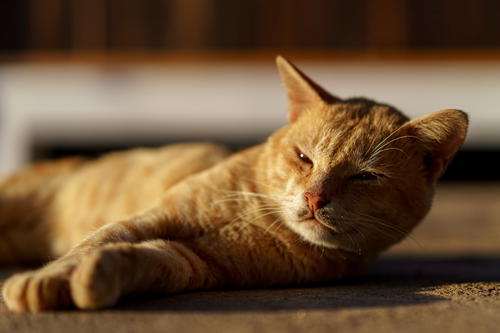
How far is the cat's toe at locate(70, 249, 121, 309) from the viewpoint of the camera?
1606 mm

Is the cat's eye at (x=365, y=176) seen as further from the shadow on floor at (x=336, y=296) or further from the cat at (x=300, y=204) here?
the shadow on floor at (x=336, y=296)

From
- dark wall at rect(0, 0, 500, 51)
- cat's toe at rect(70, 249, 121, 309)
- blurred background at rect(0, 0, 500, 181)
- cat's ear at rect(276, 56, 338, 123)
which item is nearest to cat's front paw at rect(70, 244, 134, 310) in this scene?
cat's toe at rect(70, 249, 121, 309)

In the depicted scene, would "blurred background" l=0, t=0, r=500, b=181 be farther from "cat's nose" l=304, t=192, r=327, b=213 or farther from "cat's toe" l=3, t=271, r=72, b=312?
"cat's toe" l=3, t=271, r=72, b=312

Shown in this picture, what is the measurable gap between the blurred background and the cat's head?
3.47m

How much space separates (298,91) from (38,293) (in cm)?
141

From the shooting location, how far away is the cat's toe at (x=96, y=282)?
161cm

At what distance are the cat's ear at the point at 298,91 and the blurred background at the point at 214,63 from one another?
330cm

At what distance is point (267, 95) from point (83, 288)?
4.57 meters

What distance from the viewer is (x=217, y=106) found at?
6.09 meters

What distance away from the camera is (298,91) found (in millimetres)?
2623

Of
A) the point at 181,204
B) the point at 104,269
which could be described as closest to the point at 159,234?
the point at 181,204

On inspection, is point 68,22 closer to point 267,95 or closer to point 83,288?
point 267,95

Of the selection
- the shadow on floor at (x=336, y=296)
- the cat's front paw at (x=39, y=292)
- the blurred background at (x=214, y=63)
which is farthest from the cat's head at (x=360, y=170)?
the blurred background at (x=214, y=63)

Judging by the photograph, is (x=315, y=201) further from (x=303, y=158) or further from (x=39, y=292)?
(x=39, y=292)
